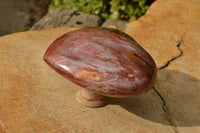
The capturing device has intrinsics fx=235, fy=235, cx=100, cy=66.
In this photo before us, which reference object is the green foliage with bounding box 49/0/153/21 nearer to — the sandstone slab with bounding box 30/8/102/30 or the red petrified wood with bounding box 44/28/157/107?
the sandstone slab with bounding box 30/8/102/30

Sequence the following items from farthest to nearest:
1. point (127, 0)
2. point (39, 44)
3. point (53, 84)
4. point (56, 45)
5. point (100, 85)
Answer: point (127, 0), point (39, 44), point (53, 84), point (56, 45), point (100, 85)

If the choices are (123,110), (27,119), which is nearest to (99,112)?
(123,110)

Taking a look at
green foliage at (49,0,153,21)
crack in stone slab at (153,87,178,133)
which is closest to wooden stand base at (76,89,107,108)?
crack in stone slab at (153,87,178,133)

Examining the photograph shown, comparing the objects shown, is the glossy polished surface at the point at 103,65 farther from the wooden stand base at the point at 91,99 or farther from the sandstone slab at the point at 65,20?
the sandstone slab at the point at 65,20

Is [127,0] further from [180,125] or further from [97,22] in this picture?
[180,125]

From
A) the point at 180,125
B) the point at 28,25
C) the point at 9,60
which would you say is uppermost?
the point at 9,60

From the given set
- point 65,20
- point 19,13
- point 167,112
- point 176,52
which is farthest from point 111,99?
point 19,13

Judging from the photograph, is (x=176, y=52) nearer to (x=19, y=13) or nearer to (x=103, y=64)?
(x=103, y=64)
